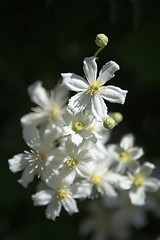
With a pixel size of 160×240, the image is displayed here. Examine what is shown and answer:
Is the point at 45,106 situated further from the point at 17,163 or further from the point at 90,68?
the point at 90,68

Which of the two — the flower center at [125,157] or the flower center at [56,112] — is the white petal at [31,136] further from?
the flower center at [125,157]

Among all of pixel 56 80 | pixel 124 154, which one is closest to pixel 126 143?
pixel 124 154

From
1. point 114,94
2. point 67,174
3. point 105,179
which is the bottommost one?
point 105,179

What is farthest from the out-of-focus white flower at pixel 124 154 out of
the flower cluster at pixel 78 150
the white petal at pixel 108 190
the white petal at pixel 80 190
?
the white petal at pixel 80 190

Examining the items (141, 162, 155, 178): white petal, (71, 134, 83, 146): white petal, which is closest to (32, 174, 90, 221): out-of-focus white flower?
(71, 134, 83, 146): white petal

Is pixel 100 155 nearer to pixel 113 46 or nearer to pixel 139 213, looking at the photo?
pixel 139 213
